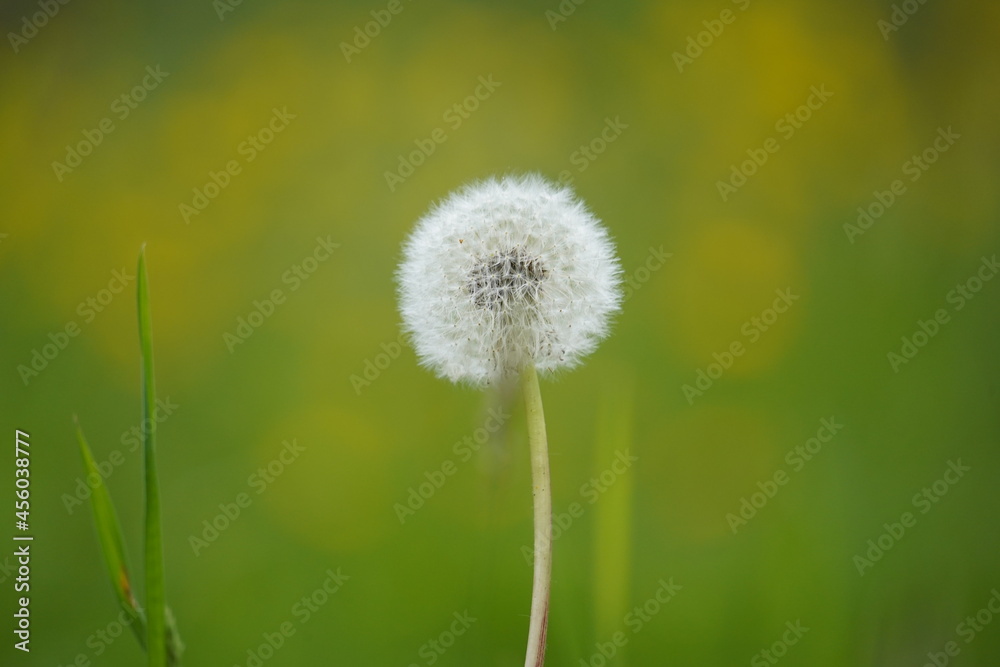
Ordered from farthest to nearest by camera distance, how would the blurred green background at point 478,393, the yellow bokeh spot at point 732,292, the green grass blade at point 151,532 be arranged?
the yellow bokeh spot at point 732,292 < the blurred green background at point 478,393 < the green grass blade at point 151,532

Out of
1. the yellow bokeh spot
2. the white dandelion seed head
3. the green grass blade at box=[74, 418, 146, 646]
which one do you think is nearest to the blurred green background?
the yellow bokeh spot

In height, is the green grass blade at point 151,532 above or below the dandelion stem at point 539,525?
below

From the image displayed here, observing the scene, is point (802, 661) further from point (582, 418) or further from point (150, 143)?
point (150, 143)

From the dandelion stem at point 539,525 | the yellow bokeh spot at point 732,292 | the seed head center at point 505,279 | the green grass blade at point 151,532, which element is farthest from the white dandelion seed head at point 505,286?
the yellow bokeh spot at point 732,292

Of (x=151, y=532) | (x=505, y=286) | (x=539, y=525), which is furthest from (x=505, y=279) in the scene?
(x=151, y=532)

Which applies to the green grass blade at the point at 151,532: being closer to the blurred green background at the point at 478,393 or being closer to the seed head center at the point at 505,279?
the seed head center at the point at 505,279

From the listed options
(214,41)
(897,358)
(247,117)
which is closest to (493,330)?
(897,358)

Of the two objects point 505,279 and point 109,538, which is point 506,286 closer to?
point 505,279

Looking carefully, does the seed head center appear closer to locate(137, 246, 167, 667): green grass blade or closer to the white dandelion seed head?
the white dandelion seed head
